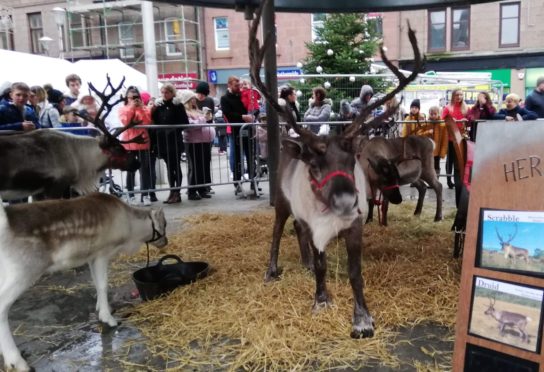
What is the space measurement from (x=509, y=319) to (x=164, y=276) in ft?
10.1

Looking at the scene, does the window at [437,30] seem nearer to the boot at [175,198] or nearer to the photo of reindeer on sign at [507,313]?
the boot at [175,198]

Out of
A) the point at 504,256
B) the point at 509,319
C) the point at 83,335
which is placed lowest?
the point at 83,335

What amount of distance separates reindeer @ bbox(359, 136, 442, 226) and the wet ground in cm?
287

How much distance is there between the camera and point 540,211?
7.30ft

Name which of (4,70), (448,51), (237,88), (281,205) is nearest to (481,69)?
(448,51)

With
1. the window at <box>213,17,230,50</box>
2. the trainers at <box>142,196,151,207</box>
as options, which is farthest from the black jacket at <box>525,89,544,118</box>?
the window at <box>213,17,230,50</box>

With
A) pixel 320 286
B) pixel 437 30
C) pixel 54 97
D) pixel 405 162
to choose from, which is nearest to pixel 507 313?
pixel 320 286

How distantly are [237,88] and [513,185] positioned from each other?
7391 millimetres

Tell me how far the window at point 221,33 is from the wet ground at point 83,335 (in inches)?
922

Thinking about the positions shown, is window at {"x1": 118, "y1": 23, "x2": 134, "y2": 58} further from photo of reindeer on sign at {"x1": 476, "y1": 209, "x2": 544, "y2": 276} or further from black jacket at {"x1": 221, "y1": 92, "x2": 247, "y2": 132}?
photo of reindeer on sign at {"x1": 476, "y1": 209, "x2": 544, "y2": 276}

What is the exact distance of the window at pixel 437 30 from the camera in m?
24.0

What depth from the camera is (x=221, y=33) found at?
26938mm

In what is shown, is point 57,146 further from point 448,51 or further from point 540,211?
point 448,51

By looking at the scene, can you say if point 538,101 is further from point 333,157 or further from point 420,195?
point 333,157
